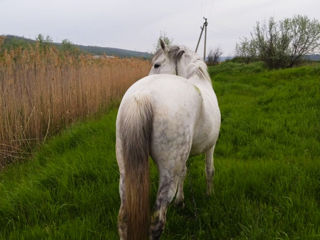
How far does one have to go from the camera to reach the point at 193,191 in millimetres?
2500

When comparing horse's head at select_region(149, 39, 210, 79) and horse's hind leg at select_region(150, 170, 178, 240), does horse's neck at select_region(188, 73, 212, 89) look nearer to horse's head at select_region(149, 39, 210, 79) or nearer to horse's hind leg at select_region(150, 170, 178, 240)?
horse's head at select_region(149, 39, 210, 79)

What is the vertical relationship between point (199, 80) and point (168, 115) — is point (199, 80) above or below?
above

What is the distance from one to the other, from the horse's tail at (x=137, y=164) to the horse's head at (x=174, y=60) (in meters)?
1.17

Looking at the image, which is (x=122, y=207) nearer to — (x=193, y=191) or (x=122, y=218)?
(x=122, y=218)

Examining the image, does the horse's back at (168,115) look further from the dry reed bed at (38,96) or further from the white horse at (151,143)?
the dry reed bed at (38,96)

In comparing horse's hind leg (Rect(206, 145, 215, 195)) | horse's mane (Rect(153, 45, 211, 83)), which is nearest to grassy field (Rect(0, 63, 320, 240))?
horse's hind leg (Rect(206, 145, 215, 195))

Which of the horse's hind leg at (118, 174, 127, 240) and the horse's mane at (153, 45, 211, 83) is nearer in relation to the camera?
the horse's hind leg at (118, 174, 127, 240)

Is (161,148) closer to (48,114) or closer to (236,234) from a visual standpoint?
(236,234)

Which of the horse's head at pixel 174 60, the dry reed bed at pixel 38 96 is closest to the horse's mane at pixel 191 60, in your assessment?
the horse's head at pixel 174 60

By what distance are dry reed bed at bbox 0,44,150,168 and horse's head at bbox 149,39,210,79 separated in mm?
2404

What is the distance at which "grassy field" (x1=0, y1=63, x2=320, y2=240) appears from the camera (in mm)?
1846

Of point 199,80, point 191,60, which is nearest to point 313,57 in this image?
point 191,60

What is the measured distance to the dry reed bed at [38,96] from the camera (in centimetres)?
349

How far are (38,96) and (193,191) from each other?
3108 mm
